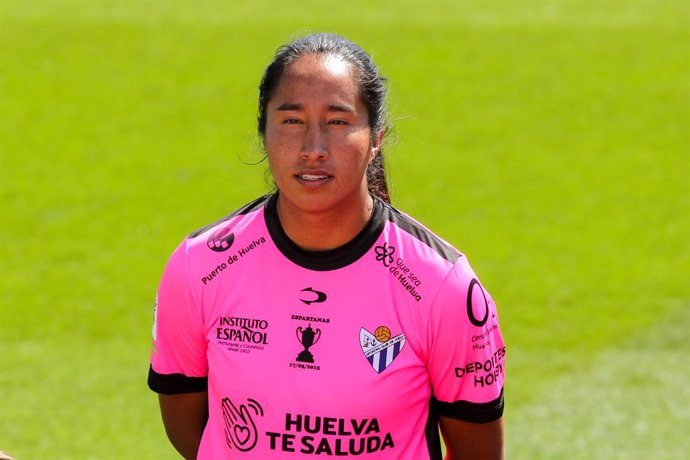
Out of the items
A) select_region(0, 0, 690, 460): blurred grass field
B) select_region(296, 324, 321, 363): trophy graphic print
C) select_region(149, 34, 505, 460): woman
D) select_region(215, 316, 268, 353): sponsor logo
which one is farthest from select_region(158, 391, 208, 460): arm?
select_region(0, 0, 690, 460): blurred grass field

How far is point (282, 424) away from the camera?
9.25 ft

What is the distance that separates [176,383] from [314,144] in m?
0.81

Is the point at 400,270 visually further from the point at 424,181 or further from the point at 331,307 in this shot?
the point at 424,181

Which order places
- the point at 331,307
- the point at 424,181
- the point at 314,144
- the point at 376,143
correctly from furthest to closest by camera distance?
the point at 424,181, the point at 376,143, the point at 331,307, the point at 314,144

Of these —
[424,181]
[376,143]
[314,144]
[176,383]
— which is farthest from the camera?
[424,181]

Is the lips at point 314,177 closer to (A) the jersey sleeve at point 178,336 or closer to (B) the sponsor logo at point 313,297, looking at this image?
(B) the sponsor logo at point 313,297

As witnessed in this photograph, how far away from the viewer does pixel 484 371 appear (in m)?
2.87

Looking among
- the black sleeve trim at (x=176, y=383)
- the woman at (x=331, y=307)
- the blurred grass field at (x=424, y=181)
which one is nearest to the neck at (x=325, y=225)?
the woman at (x=331, y=307)

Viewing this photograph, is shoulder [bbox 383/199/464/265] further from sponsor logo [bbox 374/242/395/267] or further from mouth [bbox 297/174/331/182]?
mouth [bbox 297/174/331/182]

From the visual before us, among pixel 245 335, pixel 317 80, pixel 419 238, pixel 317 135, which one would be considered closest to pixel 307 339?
pixel 245 335

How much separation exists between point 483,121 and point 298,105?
997cm

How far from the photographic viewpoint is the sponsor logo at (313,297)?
2.84 metres

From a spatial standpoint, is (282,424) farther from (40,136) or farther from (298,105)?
(40,136)

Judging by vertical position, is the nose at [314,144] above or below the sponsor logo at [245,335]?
above
